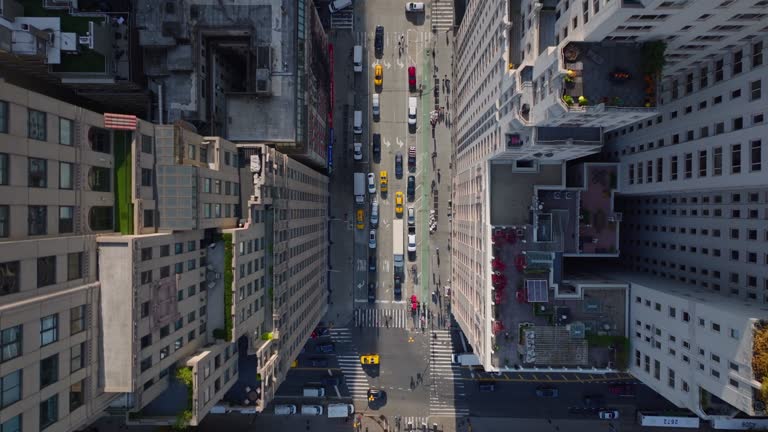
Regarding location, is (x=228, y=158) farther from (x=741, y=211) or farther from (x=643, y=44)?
(x=741, y=211)

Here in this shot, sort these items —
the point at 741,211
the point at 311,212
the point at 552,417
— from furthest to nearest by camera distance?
the point at 552,417
the point at 311,212
the point at 741,211

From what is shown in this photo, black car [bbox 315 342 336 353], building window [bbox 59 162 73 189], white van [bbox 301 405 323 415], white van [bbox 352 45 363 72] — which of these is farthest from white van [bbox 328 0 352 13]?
white van [bbox 301 405 323 415]

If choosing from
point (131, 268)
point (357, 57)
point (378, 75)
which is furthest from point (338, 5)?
point (131, 268)

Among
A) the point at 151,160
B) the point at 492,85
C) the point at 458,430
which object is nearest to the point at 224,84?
the point at 151,160

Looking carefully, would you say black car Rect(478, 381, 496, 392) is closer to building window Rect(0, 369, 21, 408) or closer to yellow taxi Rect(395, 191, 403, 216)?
yellow taxi Rect(395, 191, 403, 216)

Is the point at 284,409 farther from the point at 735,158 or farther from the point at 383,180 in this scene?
the point at 735,158

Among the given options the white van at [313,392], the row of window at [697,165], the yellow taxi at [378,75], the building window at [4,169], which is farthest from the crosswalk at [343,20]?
the white van at [313,392]

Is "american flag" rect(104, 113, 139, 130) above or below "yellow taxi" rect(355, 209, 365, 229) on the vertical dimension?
above

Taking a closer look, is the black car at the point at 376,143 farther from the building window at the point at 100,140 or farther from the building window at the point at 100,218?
the building window at the point at 100,218
